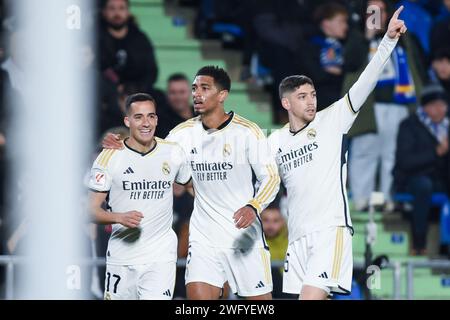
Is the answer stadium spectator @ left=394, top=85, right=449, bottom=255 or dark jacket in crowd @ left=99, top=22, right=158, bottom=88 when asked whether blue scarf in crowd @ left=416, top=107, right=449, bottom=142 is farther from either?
dark jacket in crowd @ left=99, top=22, right=158, bottom=88

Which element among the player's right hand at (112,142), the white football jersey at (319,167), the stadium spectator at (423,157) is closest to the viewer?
the white football jersey at (319,167)

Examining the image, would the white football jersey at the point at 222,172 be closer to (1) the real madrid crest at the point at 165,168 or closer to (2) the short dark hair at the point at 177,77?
(1) the real madrid crest at the point at 165,168

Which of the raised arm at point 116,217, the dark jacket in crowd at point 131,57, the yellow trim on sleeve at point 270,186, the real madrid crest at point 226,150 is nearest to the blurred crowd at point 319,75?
the dark jacket in crowd at point 131,57

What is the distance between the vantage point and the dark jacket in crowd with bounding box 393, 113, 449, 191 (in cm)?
1206

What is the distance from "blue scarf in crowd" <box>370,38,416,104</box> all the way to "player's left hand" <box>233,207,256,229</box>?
363 cm

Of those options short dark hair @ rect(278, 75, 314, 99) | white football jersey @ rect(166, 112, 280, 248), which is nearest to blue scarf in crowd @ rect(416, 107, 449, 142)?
short dark hair @ rect(278, 75, 314, 99)

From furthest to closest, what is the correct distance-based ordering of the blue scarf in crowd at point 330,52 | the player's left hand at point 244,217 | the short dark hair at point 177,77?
the blue scarf in crowd at point 330,52
the short dark hair at point 177,77
the player's left hand at point 244,217

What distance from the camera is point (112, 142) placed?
886 cm

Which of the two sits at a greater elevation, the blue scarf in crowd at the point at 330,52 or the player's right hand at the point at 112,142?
the blue scarf in crowd at the point at 330,52

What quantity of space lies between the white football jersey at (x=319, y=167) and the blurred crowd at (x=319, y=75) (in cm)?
142

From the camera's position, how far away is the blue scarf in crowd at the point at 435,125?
12.3 meters

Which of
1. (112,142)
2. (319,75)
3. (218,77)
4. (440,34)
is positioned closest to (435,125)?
(440,34)

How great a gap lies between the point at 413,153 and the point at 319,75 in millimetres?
1266
